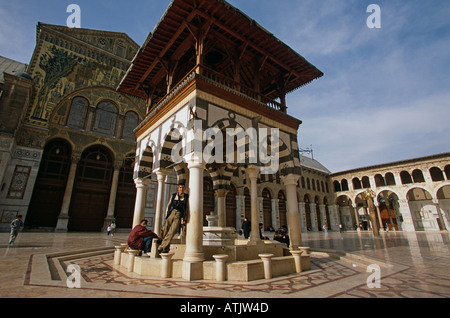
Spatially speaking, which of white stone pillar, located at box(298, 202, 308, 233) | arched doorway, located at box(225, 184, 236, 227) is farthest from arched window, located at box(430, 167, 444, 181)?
arched doorway, located at box(225, 184, 236, 227)

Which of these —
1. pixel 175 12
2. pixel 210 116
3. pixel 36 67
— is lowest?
pixel 210 116

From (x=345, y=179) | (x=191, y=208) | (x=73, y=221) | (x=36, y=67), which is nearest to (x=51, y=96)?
(x=36, y=67)

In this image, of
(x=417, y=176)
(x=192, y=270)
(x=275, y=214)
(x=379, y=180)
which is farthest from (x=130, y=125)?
(x=417, y=176)

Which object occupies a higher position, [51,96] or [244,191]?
[51,96]

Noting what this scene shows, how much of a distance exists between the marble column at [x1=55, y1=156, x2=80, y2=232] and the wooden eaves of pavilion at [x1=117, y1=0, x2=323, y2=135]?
23.4 ft

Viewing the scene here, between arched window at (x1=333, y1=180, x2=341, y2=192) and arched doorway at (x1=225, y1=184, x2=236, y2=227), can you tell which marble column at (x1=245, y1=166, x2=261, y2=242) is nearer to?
arched doorway at (x1=225, y1=184, x2=236, y2=227)

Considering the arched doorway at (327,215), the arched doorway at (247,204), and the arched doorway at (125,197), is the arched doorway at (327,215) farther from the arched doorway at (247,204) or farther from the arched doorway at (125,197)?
the arched doorway at (125,197)

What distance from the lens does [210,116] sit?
6.01m

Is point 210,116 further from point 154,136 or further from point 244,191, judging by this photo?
point 244,191

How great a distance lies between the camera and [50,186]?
13625 millimetres

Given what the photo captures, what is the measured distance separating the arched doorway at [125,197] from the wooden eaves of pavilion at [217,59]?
738 centimetres

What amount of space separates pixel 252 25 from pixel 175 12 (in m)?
2.26

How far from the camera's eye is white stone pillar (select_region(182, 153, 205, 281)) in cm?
434

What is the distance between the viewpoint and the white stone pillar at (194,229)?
4.34m
